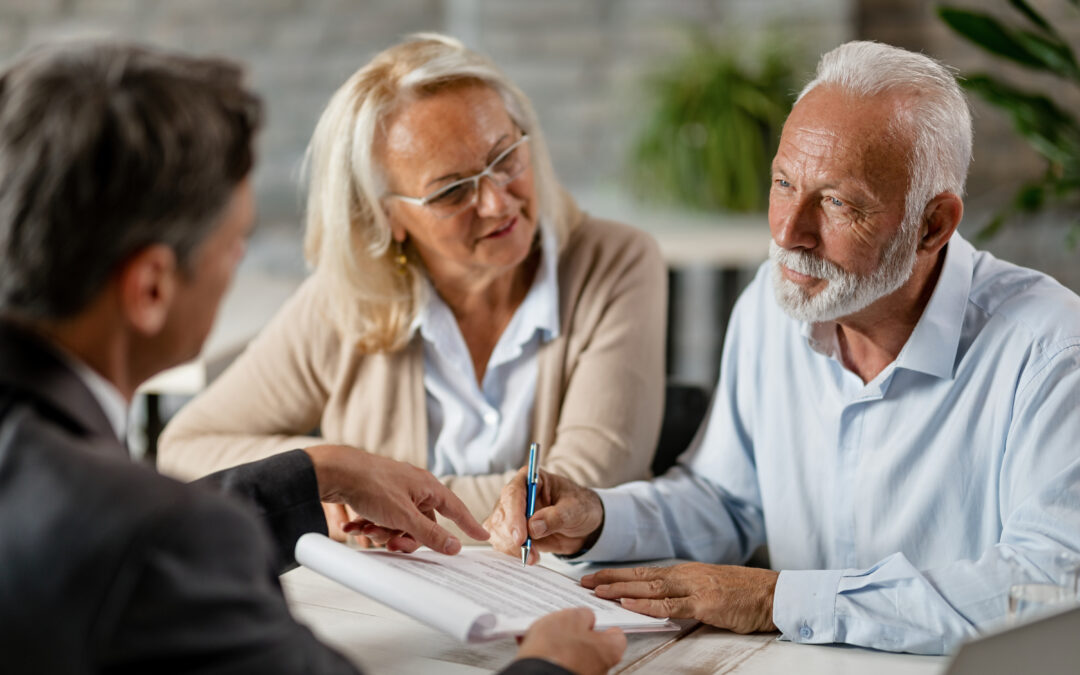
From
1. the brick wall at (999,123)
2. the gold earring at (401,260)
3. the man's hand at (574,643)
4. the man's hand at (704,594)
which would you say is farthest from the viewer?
the brick wall at (999,123)

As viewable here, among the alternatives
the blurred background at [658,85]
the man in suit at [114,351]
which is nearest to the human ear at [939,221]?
the man in suit at [114,351]

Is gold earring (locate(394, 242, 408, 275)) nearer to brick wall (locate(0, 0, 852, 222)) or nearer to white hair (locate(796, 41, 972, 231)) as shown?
white hair (locate(796, 41, 972, 231))

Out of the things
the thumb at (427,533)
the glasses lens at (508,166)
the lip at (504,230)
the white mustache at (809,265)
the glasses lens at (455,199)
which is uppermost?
the glasses lens at (508,166)

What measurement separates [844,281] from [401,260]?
0.92 m

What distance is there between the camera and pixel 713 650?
1.29m

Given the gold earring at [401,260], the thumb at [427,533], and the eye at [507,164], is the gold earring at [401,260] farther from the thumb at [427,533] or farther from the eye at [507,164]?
the thumb at [427,533]

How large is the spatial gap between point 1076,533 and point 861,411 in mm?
356

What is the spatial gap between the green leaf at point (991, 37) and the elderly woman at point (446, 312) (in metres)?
0.85

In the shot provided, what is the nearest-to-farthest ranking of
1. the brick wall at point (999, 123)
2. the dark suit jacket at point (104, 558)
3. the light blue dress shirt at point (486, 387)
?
the dark suit jacket at point (104, 558), the light blue dress shirt at point (486, 387), the brick wall at point (999, 123)

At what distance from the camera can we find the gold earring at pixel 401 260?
2.15m

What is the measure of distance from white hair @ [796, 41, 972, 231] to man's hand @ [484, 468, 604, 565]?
1.90 feet

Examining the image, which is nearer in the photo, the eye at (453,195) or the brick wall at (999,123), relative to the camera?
→ the eye at (453,195)

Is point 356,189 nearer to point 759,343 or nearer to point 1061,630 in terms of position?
point 759,343

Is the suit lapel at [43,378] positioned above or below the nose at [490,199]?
above
